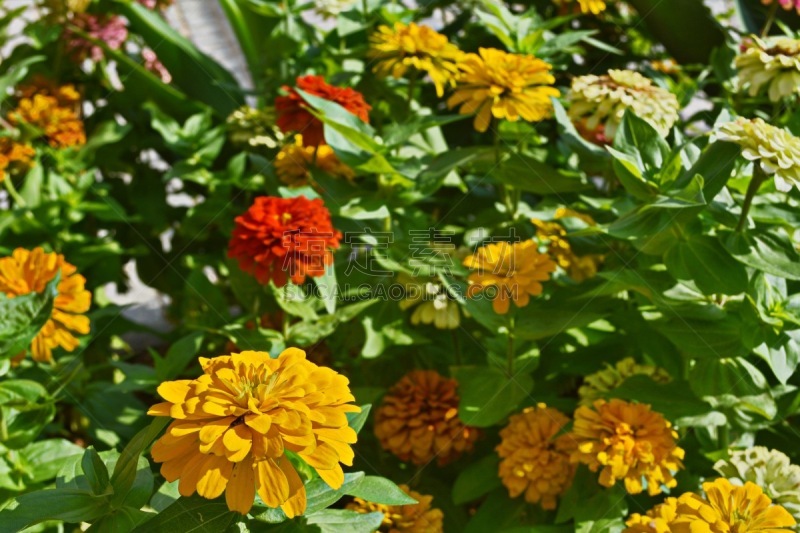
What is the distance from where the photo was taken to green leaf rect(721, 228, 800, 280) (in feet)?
3.14

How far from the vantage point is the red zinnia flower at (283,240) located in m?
1.06

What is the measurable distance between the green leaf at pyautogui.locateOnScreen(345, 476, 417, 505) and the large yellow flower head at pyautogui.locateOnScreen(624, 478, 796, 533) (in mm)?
226

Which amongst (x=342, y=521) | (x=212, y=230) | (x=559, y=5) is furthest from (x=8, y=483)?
(x=559, y=5)

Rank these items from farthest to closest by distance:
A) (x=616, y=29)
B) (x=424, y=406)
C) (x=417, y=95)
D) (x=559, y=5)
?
(x=616, y=29)
(x=559, y=5)
(x=417, y=95)
(x=424, y=406)

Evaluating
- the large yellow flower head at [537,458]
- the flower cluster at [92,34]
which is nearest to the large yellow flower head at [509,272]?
the large yellow flower head at [537,458]

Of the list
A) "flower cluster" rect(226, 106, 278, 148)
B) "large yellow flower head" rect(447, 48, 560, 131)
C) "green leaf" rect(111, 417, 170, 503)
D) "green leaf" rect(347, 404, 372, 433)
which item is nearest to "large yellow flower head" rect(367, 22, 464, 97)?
"large yellow flower head" rect(447, 48, 560, 131)

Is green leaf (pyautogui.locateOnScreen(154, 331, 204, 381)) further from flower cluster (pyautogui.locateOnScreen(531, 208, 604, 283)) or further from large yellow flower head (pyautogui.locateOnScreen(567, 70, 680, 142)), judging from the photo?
large yellow flower head (pyautogui.locateOnScreen(567, 70, 680, 142))

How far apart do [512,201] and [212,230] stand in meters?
0.65

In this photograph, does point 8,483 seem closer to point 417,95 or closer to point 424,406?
point 424,406

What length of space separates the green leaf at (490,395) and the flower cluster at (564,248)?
17cm

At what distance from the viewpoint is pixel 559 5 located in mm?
1812

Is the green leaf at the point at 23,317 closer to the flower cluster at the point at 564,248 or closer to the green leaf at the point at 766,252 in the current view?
the flower cluster at the point at 564,248

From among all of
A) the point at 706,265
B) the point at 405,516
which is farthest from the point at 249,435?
the point at 706,265

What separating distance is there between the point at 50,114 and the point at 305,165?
59 cm
